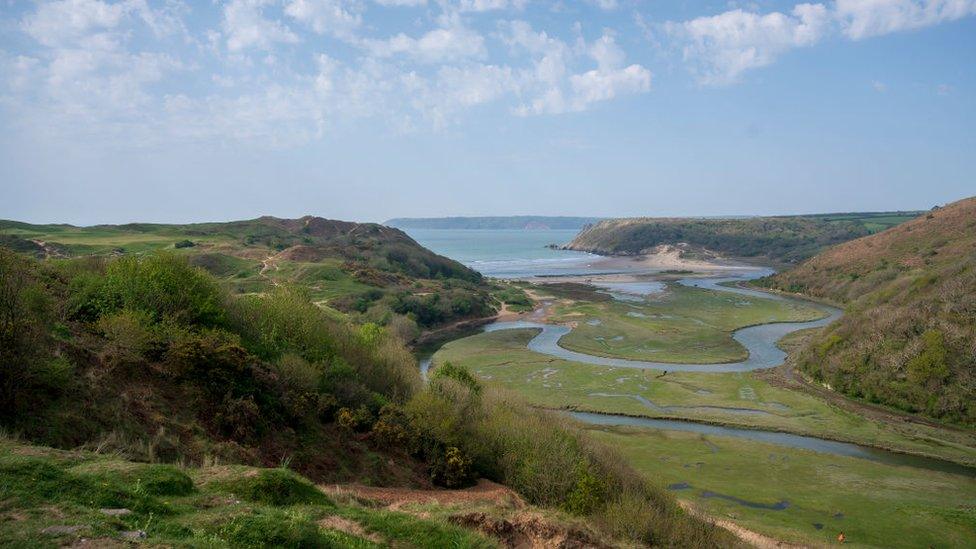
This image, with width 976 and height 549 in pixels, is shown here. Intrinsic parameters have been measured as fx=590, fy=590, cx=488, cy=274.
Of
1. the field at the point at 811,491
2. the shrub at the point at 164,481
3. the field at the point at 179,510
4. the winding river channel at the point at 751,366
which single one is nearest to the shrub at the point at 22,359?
the field at the point at 179,510

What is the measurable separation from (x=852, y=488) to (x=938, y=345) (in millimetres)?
25640

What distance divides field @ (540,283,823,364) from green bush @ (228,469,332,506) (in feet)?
208

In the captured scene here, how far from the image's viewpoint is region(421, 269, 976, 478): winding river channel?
43.4 metres

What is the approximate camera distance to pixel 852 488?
37.0 meters

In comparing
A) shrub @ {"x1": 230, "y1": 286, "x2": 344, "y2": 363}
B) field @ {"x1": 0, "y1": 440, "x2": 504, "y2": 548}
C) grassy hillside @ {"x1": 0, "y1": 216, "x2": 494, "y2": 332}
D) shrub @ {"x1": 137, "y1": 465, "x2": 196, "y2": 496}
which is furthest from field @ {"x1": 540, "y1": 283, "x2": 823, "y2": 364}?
shrub @ {"x1": 137, "y1": 465, "x2": 196, "y2": 496}

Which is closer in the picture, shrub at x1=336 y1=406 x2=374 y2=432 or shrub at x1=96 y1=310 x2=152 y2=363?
shrub at x1=96 y1=310 x2=152 y2=363

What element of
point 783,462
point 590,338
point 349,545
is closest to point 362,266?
point 590,338

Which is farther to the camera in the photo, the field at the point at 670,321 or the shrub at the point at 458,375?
the field at the point at 670,321

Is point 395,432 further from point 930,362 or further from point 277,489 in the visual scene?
point 930,362

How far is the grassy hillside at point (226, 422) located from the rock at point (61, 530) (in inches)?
3.7

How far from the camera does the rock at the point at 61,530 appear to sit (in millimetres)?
10242

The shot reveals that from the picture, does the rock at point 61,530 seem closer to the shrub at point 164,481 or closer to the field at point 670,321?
the shrub at point 164,481

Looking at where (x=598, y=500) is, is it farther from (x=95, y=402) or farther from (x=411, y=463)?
(x=95, y=402)

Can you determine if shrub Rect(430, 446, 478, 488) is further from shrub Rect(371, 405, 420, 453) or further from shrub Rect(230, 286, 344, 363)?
shrub Rect(230, 286, 344, 363)
